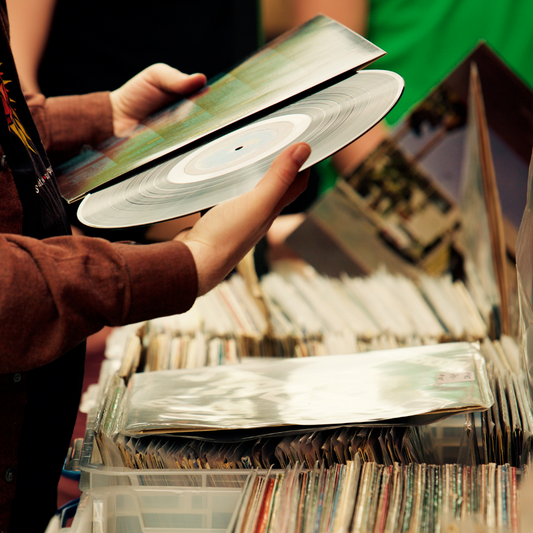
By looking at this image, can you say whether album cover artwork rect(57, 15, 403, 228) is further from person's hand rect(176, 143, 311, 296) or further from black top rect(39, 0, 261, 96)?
black top rect(39, 0, 261, 96)

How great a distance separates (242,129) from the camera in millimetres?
733

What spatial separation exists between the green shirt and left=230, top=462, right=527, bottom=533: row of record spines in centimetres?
165

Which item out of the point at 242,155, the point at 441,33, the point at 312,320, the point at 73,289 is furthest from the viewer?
the point at 441,33

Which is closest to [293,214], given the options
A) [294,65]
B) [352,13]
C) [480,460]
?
[352,13]

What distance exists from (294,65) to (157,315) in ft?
1.44

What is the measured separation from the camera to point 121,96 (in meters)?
1.06

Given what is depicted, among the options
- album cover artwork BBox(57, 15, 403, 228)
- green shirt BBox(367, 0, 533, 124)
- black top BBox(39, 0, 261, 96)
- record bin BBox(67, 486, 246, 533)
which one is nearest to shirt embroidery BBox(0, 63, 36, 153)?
album cover artwork BBox(57, 15, 403, 228)

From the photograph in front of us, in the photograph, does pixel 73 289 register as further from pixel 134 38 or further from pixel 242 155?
pixel 134 38

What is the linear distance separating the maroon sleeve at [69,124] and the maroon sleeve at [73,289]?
48 centimetres

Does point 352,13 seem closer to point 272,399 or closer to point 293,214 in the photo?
point 293,214

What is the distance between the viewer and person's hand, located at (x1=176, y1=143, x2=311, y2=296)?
62 cm

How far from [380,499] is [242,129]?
51cm

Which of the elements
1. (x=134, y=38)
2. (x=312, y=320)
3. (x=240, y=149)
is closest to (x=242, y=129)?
(x=240, y=149)

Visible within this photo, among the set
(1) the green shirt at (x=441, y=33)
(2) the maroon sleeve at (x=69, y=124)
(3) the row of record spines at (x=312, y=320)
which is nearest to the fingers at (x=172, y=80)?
(2) the maroon sleeve at (x=69, y=124)
